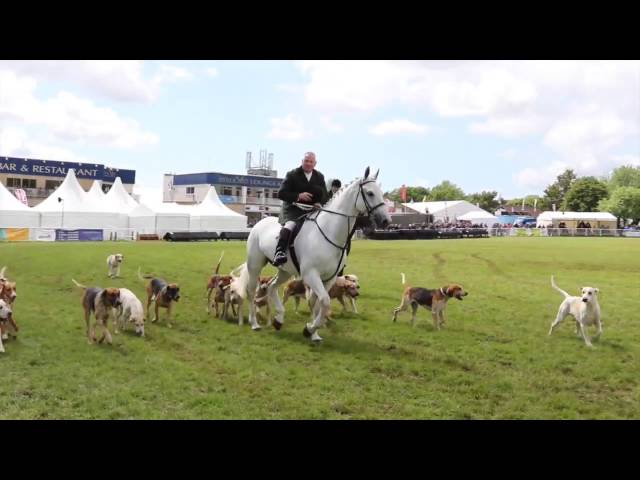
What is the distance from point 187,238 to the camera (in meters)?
49.0

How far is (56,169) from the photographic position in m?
87.6

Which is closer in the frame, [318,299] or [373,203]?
[373,203]

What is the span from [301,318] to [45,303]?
23.2 ft

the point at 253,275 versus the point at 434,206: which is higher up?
the point at 434,206

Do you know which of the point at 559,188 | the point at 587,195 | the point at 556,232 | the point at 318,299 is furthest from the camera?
the point at 559,188

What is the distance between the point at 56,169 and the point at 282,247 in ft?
288

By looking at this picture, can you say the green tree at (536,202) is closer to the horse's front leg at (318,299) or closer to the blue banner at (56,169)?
the blue banner at (56,169)

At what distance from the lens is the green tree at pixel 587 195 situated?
422ft

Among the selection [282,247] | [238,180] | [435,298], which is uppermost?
[238,180]

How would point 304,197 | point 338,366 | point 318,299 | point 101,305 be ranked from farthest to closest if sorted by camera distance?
point 304,197, point 318,299, point 101,305, point 338,366

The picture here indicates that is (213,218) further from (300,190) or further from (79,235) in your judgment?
(300,190)

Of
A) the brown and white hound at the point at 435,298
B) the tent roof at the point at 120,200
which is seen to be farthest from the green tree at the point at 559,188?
the brown and white hound at the point at 435,298

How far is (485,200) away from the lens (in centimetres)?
17850

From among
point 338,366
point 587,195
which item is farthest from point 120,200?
point 587,195
